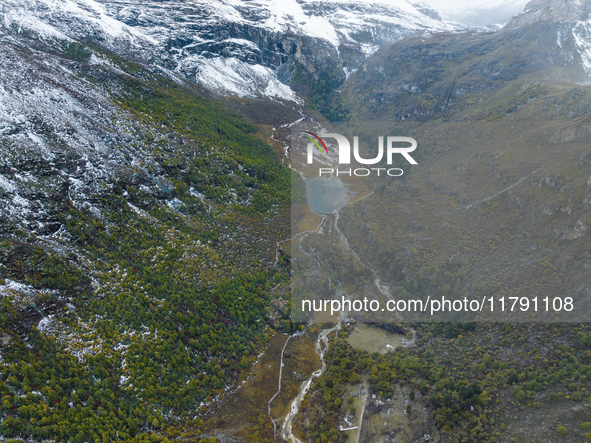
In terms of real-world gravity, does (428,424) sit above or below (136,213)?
below

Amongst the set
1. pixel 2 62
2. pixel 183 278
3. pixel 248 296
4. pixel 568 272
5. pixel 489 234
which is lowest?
pixel 248 296

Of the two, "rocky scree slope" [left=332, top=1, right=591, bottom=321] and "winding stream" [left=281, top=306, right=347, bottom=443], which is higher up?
"rocky scree slope" [left=332, top=1, right=591, bottom=321]

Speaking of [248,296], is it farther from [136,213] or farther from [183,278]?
[136,213]

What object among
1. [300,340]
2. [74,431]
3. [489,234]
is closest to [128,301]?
[74,431]

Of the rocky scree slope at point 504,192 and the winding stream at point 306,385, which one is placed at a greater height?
the rocky scree slope at point 504,192

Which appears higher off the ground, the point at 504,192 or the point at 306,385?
the point at 504,192

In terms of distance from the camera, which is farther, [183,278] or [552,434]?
[183,278]

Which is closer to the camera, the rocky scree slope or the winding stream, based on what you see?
the winding stream

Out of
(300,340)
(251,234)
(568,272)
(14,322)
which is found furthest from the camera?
(251,234)

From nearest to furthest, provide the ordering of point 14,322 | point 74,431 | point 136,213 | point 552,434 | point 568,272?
point 552,434 < point 74,431 < point 14,322 < point 568,272 < point 136,213

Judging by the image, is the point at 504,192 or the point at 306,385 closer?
the point at 306,385

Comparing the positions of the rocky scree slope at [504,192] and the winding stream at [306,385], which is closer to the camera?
the winding stream at [306,385]
